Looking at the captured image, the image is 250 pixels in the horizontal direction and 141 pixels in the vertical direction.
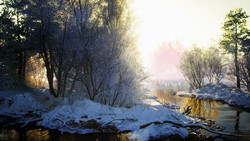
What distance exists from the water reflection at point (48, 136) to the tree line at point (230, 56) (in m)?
18.2

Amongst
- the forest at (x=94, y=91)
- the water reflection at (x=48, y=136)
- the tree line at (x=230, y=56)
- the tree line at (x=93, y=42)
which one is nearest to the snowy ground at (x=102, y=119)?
the forest at (x=94, y=91)

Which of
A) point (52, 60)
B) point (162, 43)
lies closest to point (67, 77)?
point (52, 60)

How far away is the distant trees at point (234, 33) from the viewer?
69.6 ft

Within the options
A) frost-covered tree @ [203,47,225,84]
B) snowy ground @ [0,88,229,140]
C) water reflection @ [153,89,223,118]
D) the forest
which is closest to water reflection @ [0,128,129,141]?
the forest

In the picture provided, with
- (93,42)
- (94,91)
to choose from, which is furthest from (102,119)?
(93,42)

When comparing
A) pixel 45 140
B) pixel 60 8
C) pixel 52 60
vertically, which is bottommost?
pixel 45 140

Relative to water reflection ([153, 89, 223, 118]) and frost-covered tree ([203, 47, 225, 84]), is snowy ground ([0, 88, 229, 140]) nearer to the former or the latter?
water reflection ([153, 89, 223, 118])

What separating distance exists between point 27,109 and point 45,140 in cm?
453

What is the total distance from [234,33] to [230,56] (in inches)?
137

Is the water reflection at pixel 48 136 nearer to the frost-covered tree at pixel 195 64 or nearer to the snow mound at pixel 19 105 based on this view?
the snow mound at pixel 19 105

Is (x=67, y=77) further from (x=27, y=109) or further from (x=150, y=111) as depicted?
(x=150, y=111)

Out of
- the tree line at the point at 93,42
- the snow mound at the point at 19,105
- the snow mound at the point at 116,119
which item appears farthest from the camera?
the snow mound at the point at 19,105

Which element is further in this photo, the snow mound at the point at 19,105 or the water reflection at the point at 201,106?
the water reflection at the point at 201,106

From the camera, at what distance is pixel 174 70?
8525 centimetres
